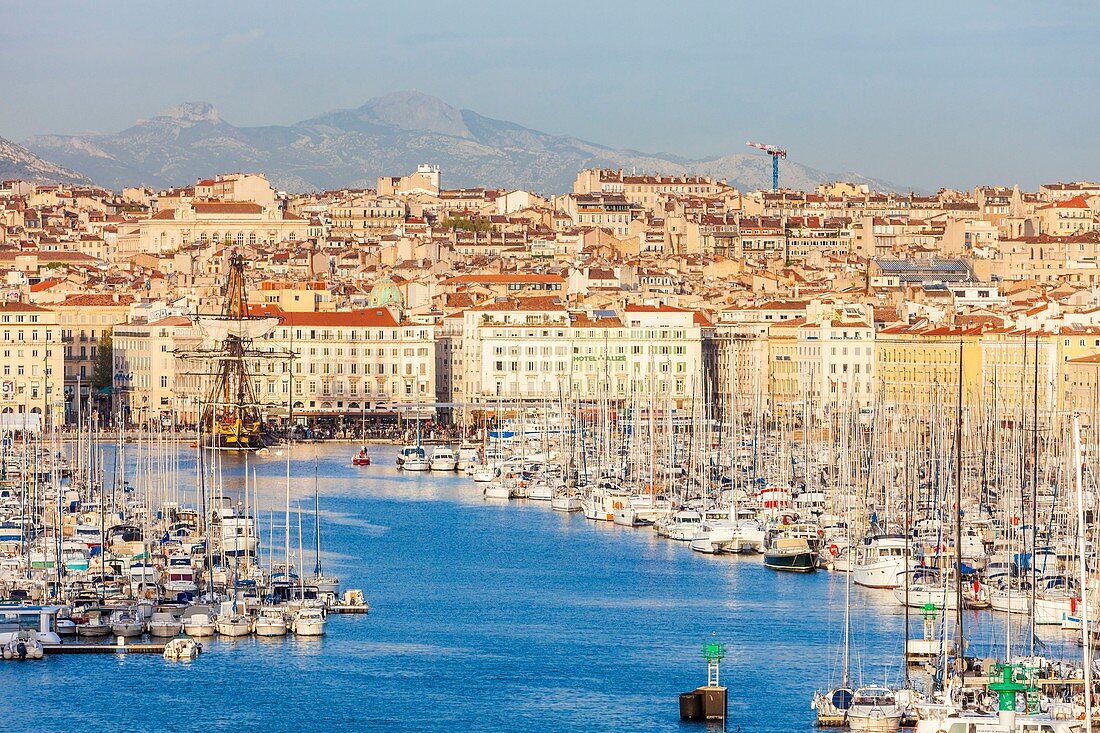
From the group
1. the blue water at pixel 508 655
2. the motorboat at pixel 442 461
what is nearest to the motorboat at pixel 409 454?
the motorboat at pixel 442 461

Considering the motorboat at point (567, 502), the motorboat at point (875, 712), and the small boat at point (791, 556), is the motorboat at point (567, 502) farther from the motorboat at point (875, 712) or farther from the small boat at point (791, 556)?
the motorboat at point (875, 712)

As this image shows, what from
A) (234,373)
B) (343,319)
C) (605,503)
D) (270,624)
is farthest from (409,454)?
(270,624)

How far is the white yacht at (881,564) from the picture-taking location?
3003 centimetres

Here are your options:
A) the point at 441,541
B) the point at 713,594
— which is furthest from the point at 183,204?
the point at 713,594

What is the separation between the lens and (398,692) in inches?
977

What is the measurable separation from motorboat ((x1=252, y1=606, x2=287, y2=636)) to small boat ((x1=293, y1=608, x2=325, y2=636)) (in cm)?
13

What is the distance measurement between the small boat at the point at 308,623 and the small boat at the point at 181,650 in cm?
134

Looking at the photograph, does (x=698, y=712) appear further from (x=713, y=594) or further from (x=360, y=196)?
(x=360, y=196)

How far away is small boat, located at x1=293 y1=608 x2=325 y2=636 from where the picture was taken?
27.2m

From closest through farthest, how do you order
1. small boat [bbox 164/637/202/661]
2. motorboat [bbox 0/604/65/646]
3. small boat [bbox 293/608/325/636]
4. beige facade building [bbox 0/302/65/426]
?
small boat [bbox 164/637/202/661] < motorboat [bbox 0/604/65/646] < small boat [bbox 293/608/325/636] < beige facade building [bbox 0/302/65/426]

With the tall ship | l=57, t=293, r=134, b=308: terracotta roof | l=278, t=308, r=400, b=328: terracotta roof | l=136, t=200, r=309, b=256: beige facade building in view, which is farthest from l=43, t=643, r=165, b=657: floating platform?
l=136, t=200, r=309, b=256: beige facade building

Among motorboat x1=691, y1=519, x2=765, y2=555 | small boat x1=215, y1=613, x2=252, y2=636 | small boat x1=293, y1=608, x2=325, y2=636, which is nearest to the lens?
small boat x1=215, y1=613, x2=252, y2=636

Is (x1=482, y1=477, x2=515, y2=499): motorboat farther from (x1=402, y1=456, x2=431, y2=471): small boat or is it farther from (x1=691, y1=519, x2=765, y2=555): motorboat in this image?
(x1=691, y1=519, x2=765, y2=555): motorboat

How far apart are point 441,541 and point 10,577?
8904mm
